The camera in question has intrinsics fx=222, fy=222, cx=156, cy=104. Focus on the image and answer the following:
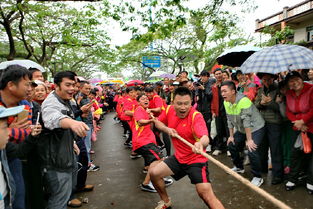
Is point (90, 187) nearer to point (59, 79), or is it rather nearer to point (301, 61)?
point (59, 79)

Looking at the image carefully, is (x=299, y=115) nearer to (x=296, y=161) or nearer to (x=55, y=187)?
(x=296, y=161)

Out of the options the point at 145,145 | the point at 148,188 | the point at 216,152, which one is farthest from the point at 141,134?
the point at 216,152

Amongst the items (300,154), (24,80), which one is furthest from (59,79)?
(300,154)

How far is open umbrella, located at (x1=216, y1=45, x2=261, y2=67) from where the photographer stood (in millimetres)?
4996

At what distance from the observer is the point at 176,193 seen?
390cm

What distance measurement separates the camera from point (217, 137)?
593 centimetres

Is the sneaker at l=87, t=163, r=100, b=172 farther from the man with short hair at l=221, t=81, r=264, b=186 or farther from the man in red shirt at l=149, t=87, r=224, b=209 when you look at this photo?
the man with short hair at l=221, t=81, r=264, b=186

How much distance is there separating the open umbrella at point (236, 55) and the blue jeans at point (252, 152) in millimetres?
1914

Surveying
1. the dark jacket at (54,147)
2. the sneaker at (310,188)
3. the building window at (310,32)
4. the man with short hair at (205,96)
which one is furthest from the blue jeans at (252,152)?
the building window at (310,32)

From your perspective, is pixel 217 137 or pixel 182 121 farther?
pixel 217 137

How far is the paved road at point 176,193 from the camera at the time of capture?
344 cm

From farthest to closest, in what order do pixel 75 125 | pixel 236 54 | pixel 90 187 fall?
1. pixel 236 54
2. pixel 90 187
3. pixel 75 125

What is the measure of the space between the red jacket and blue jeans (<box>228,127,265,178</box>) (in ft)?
1.98

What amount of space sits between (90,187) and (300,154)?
12.3 feet
